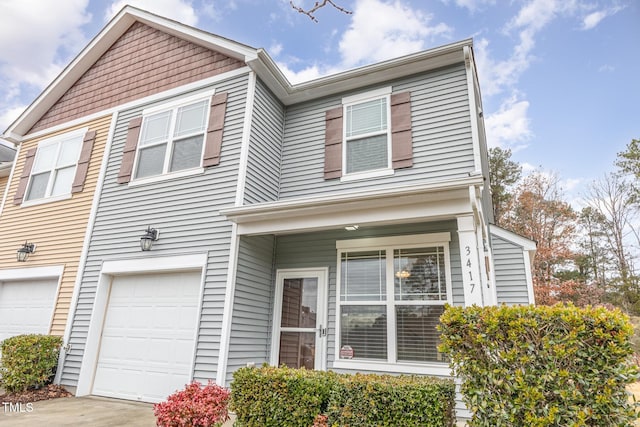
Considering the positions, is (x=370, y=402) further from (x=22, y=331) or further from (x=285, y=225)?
(x=22, y=331)

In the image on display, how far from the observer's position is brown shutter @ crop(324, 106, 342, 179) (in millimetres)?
6199

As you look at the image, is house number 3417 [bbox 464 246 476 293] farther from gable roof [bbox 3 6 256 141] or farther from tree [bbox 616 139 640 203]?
tree [bbox 616 139 640 203]

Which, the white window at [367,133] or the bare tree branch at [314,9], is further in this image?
the white window at [367,133]

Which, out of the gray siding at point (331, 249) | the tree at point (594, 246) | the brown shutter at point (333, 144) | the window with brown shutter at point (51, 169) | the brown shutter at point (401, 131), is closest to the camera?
the gray siding at point (331, 249)

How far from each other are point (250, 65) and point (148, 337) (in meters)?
4.84

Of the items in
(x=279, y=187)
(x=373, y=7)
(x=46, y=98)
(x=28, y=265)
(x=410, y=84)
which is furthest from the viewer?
(x=46, y=98)

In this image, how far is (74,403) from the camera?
5277 mm

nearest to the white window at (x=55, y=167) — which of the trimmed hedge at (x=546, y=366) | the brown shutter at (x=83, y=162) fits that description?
the brown shutter at (x=83, y=162)

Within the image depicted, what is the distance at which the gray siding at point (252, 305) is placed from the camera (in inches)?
198

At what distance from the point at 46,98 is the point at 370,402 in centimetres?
971

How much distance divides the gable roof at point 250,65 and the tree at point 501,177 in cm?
Result: 1432

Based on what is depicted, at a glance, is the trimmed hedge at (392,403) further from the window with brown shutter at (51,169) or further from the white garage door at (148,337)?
the window with brown shutter at (51,169)

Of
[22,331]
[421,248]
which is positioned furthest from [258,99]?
[22,331]

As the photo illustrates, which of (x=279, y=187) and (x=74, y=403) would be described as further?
(x=279, y=187)
